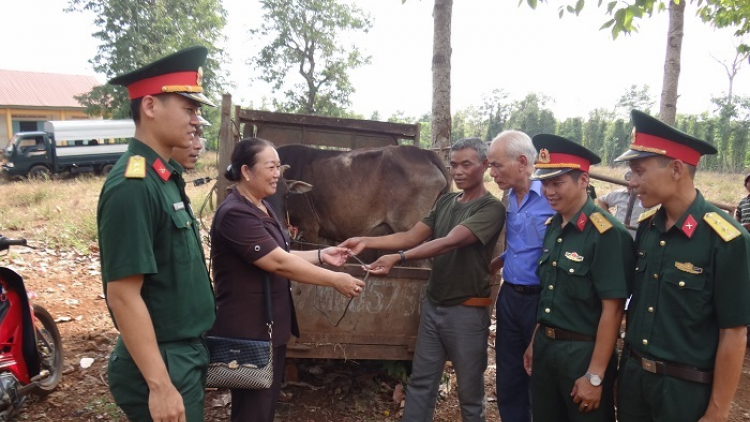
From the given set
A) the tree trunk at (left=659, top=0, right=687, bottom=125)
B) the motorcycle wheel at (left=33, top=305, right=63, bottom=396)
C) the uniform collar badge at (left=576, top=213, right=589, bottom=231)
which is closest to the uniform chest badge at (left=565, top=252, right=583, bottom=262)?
the uniform collar badge at (left=576, top=213, right=589, bottom=231)

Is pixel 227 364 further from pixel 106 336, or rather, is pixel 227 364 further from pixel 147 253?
pixel 106 336

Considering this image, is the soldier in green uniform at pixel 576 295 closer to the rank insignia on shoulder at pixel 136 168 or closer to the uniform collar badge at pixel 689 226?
the uniform collar badge at pixel 689 226

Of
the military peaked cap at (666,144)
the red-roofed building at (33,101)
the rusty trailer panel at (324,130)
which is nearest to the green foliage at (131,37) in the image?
the red-roofed building at (33,101)

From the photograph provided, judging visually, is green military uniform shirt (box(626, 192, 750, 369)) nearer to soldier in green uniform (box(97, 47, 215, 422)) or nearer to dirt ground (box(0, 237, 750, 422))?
soldier in green uniform (box(97, 47, 215, 422))

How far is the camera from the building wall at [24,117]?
28.7 meters

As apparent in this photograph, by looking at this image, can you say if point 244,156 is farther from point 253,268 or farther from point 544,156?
point 544,156

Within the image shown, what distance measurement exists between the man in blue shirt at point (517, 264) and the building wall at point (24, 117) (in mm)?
31285

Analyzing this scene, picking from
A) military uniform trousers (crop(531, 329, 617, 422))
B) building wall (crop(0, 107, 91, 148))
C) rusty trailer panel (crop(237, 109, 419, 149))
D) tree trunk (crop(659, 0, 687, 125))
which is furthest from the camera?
building wall (crop(0, 107, 91, 148))

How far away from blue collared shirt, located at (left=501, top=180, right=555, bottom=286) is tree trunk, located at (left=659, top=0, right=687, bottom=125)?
14.4ft

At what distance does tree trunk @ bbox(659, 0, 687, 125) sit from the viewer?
6.20 m

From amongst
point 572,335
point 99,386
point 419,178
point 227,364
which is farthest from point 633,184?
point 99,386

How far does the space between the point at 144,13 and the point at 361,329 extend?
23642mm

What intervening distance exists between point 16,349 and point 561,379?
11.7ft

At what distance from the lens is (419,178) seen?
18.2 ft
